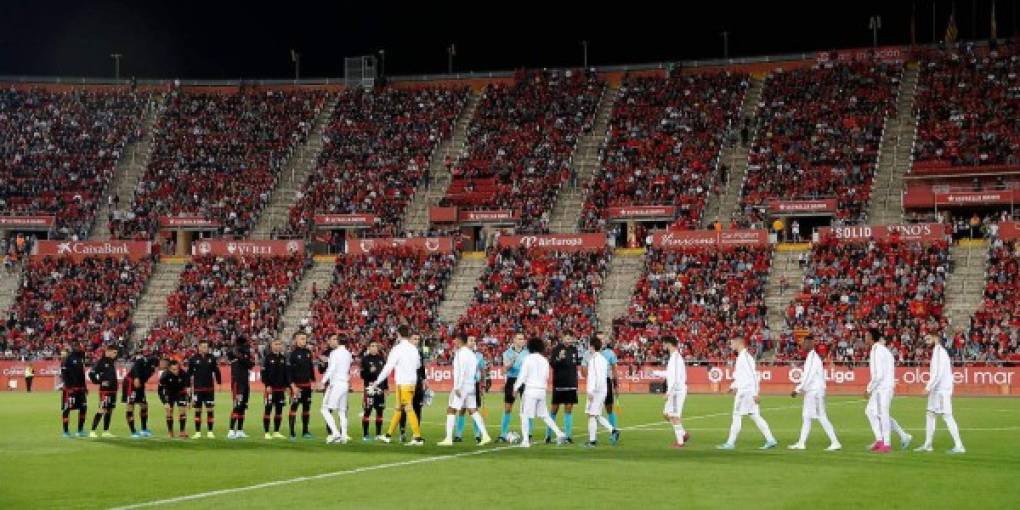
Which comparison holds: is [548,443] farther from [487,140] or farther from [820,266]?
[487,140]

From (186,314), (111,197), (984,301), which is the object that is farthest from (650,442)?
(111,197)

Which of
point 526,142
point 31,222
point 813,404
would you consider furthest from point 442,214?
point 813,404

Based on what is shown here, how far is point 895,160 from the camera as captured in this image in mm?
73875

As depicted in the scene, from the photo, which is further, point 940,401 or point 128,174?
point 128,174

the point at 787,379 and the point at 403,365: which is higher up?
the point at 403,365

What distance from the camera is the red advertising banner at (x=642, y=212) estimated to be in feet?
Answer: 242

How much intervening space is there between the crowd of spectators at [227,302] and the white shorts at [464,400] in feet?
136

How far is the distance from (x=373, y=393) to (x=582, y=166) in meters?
51.9

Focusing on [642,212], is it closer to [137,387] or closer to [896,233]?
[896,233]

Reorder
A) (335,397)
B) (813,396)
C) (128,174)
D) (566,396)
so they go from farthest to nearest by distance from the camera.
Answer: (128,174), (335,397), (566,396), (813,396)

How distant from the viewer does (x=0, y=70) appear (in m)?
97.0

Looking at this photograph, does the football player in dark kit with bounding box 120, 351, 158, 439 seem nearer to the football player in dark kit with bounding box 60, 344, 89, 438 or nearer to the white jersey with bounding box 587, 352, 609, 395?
the football player in dark kit with bounding box 60, 344, 89, 438

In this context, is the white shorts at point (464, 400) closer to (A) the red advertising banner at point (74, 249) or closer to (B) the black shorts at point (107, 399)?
(B) the black shorts at point (107, 399)

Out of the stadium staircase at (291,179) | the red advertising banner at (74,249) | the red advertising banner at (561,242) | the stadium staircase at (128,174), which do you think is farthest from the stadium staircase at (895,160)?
the stadium staircase at (128,174)
